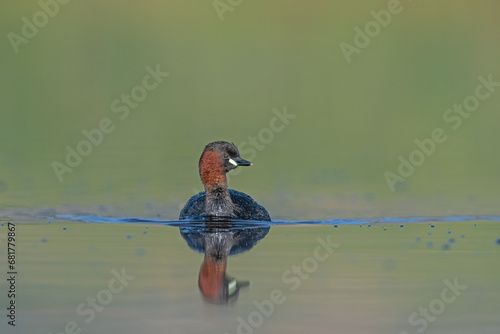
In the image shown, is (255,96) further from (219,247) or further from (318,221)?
(219,247)

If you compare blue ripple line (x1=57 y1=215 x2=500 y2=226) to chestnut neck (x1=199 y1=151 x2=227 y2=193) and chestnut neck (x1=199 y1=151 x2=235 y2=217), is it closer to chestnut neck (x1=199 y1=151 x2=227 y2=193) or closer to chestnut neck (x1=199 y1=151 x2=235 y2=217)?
chestnut neck (x1=199 y1=151 x2=235 y2=217)

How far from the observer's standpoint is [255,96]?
Result: 82.2ft

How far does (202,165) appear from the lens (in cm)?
1427

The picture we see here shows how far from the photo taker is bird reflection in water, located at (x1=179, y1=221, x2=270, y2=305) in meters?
8.88

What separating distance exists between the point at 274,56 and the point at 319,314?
18912 mm

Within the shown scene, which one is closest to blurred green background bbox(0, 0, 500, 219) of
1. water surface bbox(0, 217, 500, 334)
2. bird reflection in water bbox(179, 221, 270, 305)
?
bird reflection in water bbox(179, 221, 270, 305)

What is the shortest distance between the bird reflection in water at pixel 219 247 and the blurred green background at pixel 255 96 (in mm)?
2506

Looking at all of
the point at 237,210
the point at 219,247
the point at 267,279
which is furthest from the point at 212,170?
the point at 267,279

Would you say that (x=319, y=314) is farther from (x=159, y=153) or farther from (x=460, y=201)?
(x=159, y=153)

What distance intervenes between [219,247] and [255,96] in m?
13.9

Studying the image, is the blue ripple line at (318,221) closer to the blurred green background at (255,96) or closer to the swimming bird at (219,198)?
the swimming bird at (219,198)

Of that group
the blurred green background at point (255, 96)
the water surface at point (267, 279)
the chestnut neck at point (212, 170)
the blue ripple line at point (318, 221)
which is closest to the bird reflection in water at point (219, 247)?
the water surface at point (267, 279)

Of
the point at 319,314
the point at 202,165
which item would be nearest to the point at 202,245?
the point at 202,165

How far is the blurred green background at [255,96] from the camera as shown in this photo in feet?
56.6
